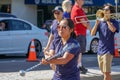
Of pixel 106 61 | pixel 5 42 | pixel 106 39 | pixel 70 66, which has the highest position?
pixel 70 66

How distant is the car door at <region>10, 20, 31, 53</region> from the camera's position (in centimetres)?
1780

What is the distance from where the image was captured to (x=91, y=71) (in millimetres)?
11930

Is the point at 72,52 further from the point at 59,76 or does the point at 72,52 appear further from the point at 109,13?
the point at 109,13

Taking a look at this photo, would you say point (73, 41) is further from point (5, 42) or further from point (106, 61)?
point (5, 42)

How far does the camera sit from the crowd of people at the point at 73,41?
5.58 m

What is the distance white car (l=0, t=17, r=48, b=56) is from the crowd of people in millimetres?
6811

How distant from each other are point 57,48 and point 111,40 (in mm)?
2995

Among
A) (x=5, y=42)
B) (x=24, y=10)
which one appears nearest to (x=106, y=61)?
(x=5, y=42)

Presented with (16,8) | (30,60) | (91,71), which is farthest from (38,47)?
(16,8)

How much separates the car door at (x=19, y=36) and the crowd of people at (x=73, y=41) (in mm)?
6826

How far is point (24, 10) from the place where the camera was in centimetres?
3584

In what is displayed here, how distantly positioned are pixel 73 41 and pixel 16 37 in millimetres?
12280

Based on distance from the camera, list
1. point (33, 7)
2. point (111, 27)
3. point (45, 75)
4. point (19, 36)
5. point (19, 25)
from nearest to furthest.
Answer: point (111, 27) < point (45, 75) < point (19, 36) < point (19, 25) < point (33, 7)

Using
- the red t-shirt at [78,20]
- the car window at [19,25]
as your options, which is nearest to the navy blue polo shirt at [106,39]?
the red t-shirt at [78,20]
